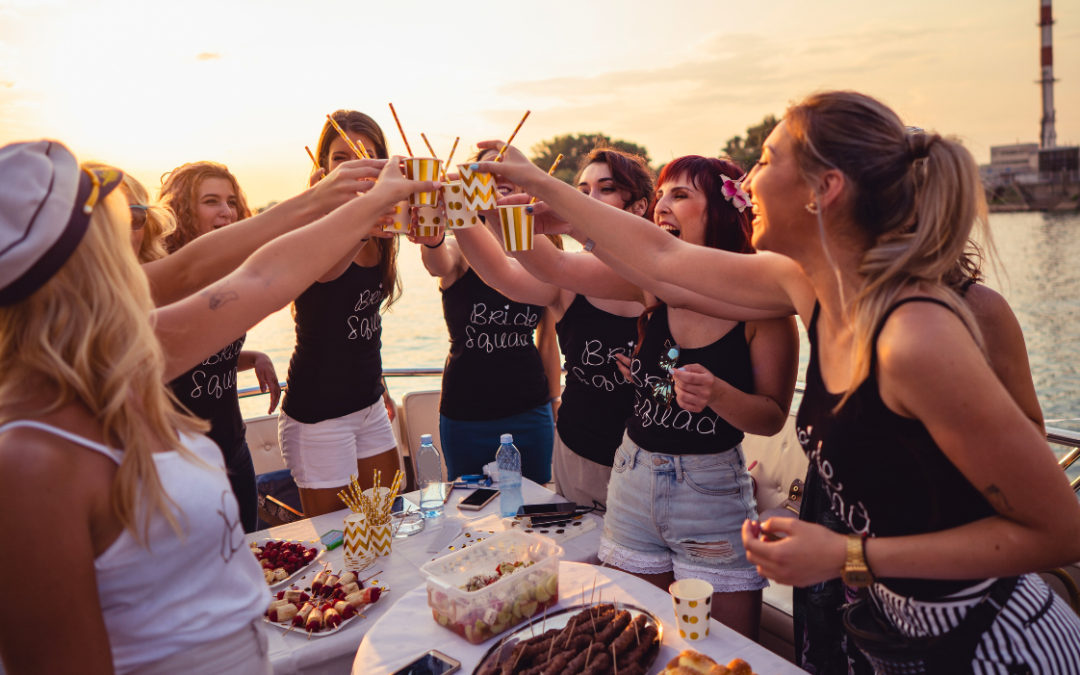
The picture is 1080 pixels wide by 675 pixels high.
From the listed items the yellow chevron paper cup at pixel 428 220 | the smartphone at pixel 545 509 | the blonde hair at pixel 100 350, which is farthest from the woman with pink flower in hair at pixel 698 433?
the blonde hair at pixel 100 350

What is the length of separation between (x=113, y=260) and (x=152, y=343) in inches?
5.8

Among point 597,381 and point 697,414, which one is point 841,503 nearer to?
point 697,414

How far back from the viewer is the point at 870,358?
117 cm

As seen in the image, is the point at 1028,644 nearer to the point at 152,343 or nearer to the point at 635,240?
the point at 635,240

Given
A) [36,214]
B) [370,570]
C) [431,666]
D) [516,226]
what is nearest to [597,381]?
[516,226]

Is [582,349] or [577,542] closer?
[577,542]

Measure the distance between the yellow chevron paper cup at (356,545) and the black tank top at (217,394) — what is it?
29.4 inches

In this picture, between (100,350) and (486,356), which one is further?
(486,356)

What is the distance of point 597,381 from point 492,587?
3.83ft

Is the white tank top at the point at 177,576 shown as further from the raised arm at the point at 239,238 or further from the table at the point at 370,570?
the raised arm at the point at 239,238

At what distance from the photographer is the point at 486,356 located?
2.99 meters

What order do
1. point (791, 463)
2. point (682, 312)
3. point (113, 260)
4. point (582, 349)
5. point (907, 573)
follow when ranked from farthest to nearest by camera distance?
1. point (791, 463)
2. point (582, 349)
3. point (682, 312)
4. point (907, 573)
5. point (113, 260)

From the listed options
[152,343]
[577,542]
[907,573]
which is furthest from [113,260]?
[577,542]

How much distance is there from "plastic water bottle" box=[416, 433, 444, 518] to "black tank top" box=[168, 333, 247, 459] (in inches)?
30.5
